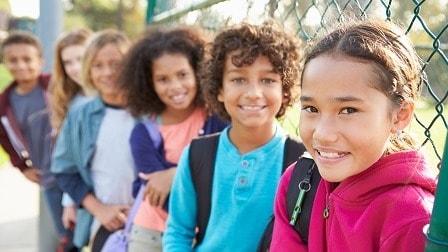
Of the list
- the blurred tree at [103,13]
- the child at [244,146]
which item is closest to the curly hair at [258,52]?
the child at [244,146]

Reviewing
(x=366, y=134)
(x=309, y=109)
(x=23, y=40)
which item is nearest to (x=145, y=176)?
(x=309, y=109)

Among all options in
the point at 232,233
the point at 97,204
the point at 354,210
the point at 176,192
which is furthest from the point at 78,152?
the point at 354,210

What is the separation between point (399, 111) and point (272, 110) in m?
0.79

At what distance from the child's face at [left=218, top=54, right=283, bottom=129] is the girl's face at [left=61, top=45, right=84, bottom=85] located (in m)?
1.68

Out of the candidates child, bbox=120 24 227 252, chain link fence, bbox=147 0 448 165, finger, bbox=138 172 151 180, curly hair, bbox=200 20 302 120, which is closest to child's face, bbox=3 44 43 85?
chain link fence, bbox=147 0 448 165

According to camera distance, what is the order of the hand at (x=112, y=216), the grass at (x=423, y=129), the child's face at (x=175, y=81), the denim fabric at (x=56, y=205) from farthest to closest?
the denim fabric at (x=56, y=205) < the hand at (x=112, y=216) < the child's face at (x=175, y=81) < the grass at (x=423, y=129)

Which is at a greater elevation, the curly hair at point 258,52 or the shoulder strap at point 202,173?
the curly hair at point 258,52

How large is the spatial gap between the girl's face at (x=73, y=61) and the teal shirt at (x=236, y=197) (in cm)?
165

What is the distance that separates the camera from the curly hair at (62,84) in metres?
3.40

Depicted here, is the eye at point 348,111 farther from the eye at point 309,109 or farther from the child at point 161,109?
the child at point 161,109

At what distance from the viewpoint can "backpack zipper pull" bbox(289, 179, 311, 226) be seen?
4.64ft

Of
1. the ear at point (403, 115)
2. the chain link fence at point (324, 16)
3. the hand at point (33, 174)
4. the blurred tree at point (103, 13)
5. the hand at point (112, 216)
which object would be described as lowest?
the hand at point (33, 174)

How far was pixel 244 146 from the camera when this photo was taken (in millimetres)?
2023

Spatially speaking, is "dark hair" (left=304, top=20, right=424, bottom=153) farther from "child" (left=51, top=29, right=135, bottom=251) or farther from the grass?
"child" (left=51, top=29, right=135, bottom=251)
